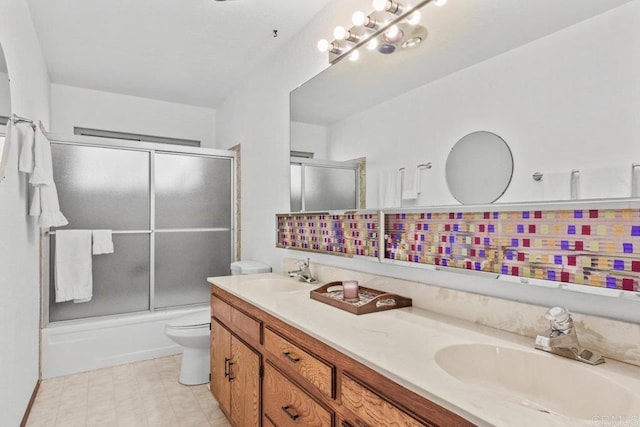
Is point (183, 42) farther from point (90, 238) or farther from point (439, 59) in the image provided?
point (439, 59)

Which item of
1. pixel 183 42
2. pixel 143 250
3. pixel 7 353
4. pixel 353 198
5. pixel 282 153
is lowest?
pixel 7 353

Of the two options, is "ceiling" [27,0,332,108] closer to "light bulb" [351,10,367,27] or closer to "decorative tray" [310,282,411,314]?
"light bulb" [351,10,367,27]

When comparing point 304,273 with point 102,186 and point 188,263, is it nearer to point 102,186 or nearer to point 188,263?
point 188,263

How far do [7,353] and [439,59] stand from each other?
2362mm

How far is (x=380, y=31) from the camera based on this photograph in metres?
1.80

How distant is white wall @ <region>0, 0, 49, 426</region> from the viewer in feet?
5.51

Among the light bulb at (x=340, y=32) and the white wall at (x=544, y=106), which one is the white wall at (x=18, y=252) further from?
the white wall at (x=544, y=106)

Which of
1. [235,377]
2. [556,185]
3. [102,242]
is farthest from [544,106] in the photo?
[102,242]

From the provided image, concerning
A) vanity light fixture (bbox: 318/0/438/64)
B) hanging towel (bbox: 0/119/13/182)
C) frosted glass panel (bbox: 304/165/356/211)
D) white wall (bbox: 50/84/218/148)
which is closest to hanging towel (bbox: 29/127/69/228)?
hanging towel (bbox: 0/119/13/182)

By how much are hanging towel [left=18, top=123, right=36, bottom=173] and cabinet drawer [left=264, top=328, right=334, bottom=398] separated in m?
1.65

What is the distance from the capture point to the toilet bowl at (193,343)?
2.57m

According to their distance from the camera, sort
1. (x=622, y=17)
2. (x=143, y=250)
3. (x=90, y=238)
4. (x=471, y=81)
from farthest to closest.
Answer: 1. (x=143, y=250)
2. (x=90, y=238)
3. (x=471, y=81)
4. (x=622, y=17)

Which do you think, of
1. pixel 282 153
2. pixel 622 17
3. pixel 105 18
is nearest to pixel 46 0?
pixel 105 18

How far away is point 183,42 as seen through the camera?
276 cm
